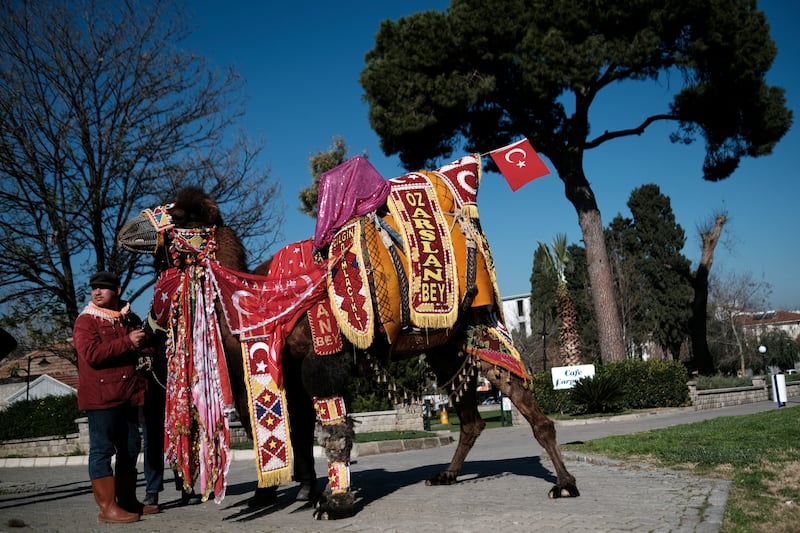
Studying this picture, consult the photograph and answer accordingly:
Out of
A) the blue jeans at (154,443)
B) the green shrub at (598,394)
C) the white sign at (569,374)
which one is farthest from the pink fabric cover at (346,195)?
the white sign at (569,374)

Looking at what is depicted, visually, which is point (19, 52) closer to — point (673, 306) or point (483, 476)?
point (483, 476)

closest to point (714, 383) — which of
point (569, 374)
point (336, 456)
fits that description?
point (569, 374)

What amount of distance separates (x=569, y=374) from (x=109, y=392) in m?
17.3

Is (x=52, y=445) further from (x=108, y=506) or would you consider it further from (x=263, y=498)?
(x=263, y=498)

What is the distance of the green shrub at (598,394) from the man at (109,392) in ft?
53.6

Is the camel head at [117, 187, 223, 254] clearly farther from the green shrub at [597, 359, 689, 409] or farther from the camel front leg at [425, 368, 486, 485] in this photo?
the green shrub at [597, 359, 689, 409]

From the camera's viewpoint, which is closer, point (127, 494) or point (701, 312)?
point (127, 494)

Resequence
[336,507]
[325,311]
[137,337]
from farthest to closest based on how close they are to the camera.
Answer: [137,337] → [325,311] → [336,507]

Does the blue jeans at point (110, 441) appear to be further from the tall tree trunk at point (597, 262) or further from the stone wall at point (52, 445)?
the tall tree trunk at point (597, 262)

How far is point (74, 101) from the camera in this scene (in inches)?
506

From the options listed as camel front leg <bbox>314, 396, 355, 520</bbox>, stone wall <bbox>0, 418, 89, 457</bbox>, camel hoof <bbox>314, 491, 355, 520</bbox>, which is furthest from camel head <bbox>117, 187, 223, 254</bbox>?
stone wall <bbox>0, 418, 89, 457</bbox>

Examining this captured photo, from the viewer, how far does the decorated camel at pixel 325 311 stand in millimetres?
5547

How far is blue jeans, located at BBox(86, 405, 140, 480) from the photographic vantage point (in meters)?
5.71

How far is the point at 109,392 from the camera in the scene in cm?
582
